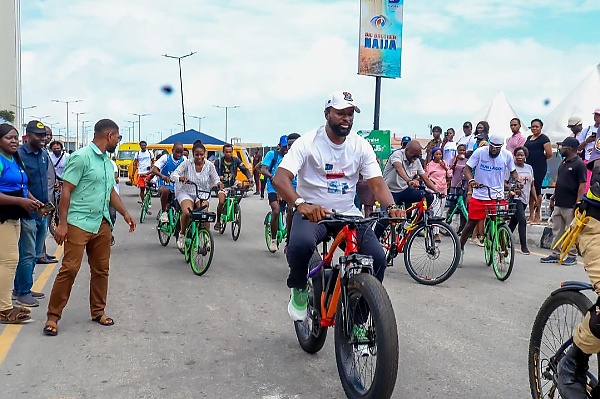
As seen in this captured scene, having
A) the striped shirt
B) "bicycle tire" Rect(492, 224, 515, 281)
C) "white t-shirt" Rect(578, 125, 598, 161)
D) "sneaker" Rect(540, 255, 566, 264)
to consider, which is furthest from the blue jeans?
"white t-shirt" Rect(578, 125, 598, 161)

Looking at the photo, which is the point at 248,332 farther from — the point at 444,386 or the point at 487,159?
the point at 487,159

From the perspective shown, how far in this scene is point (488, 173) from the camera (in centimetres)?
986

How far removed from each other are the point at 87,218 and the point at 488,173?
6065 millimetres

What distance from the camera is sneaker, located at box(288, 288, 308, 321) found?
528 centimetres

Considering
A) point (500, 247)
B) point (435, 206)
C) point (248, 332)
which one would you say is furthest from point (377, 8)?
point (248, 332)

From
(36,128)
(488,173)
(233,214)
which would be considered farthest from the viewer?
(233,214)

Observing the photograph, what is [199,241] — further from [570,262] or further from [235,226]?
[570,262]

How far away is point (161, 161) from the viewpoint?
1252 cm

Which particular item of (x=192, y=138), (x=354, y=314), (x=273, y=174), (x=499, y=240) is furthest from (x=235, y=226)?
(x=192, y=138)

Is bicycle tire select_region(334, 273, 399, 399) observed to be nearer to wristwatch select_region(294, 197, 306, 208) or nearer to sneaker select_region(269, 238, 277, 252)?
wristwatch select_region(294, 197, 306, 208)

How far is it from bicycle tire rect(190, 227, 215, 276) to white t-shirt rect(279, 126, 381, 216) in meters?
4.01

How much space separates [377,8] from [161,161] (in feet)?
34.7

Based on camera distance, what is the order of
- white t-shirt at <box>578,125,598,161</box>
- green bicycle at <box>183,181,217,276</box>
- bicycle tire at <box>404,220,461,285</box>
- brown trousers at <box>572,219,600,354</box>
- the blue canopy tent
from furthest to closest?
the blue canopy tent → white t-shirt at <box>578,125,598,161</box> → green bicycle at <box>183,181,217,276</box> → bicycle tire at <box>404,220,461,285</box> → brown trousers at <box>572,219,600,354</box>

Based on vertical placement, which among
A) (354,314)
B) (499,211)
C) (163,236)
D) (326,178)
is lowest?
(163,236)
